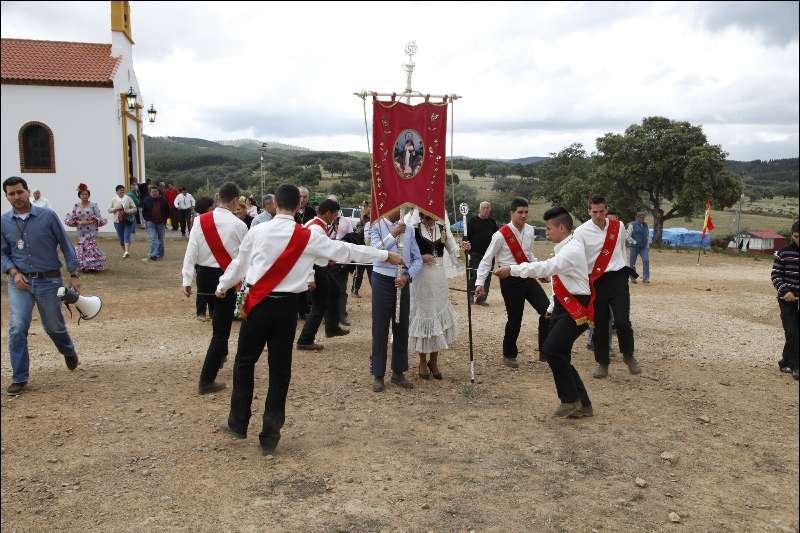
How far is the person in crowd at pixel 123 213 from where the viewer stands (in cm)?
1401

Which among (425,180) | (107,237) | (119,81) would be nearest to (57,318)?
(425,180)

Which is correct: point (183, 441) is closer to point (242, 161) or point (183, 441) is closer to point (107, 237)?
point (107, 237)

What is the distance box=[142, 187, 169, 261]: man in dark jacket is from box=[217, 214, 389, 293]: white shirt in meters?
10.7

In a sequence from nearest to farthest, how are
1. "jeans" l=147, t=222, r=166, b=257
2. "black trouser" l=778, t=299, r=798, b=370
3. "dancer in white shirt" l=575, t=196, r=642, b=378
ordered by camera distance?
"dancer in white shirt" l=575, t=196, r=642, b=378, "black trouser" l=778, t=299, r=798, b=370, "jeans" l=147, t=222, r=166, b=257

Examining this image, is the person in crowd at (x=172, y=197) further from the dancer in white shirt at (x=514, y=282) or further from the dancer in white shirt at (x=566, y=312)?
the dancer in white shirt at (x=566, y=312)

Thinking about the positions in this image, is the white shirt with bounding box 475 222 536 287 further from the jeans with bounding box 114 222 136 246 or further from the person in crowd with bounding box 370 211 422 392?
the jeans with bounding box 114 222 136 246

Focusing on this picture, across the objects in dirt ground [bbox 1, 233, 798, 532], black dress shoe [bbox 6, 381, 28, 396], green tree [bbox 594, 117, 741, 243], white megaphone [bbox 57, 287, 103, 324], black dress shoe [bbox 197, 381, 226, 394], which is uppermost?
green tree [bbox 594, 117, 741, 243]

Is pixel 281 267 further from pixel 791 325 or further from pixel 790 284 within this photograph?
pixel 791 325

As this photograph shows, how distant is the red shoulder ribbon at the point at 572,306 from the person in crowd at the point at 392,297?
139 cm

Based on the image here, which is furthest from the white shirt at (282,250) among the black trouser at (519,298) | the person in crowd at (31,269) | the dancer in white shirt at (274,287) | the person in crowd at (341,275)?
the person in crowd at (341,275)

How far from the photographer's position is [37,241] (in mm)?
5449

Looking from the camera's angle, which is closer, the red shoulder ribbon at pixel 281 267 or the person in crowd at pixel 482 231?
the red shoulder ribbon at pixel 281 267

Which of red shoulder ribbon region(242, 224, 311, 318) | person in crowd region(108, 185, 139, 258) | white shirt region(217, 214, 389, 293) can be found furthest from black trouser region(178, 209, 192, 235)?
red shoulder ribbon region(242, 224, 311, 318)

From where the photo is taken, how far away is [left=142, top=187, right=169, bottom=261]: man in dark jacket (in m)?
14.2
